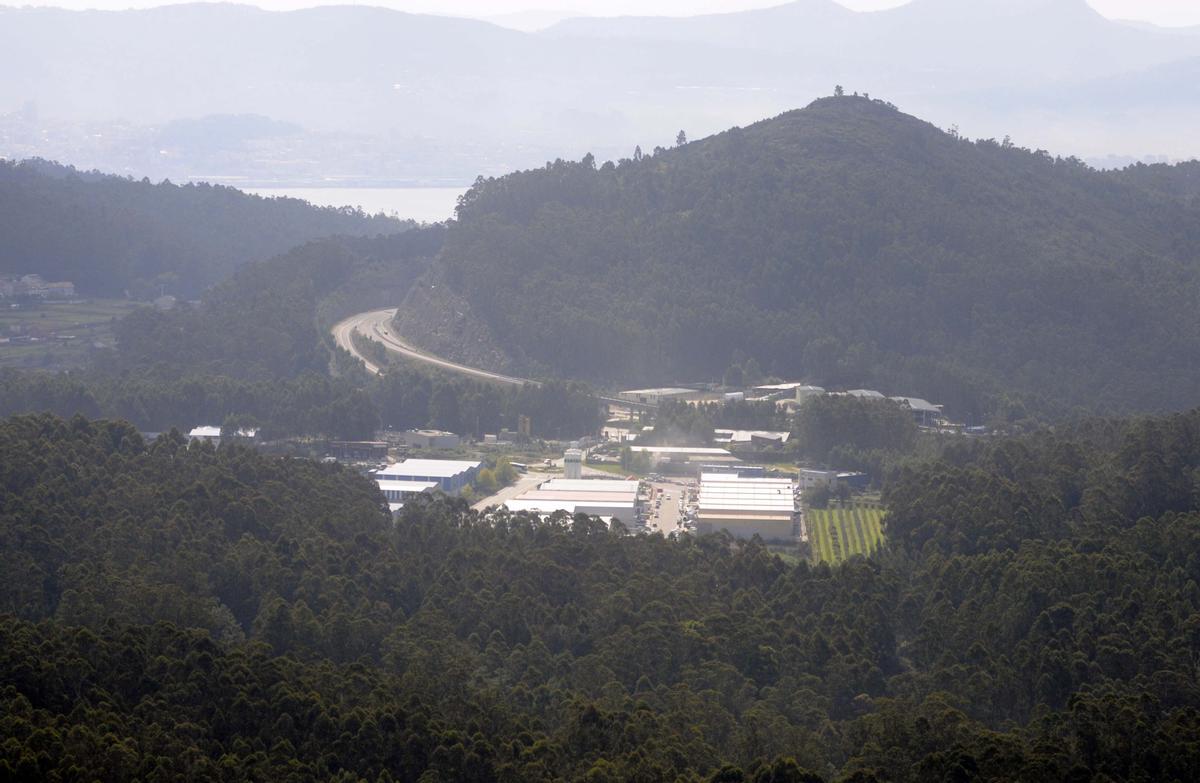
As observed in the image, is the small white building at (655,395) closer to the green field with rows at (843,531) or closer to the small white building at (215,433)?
the small white building at (215,433)

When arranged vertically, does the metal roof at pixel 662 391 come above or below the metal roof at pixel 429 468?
above

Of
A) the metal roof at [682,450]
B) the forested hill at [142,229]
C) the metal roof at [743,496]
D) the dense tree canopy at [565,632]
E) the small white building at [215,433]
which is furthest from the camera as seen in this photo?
the forested hill at [142,229]

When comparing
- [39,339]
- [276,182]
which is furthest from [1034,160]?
[276,182]

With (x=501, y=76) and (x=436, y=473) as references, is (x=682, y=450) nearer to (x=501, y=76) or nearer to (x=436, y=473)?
(x=436, y=473)

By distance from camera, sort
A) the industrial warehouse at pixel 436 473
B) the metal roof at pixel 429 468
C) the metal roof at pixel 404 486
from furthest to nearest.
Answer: the metal roof at pixel 429 468
the industrial warehouse at pixel 436 473
the metal roof at pixel 404 486

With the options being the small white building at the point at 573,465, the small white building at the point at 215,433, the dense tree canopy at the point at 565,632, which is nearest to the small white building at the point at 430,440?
the small white building at the point at 215,433

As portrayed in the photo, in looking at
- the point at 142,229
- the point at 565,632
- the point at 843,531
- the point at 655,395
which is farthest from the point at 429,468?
the point at 142,229

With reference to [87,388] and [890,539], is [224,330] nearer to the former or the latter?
[87,388]
